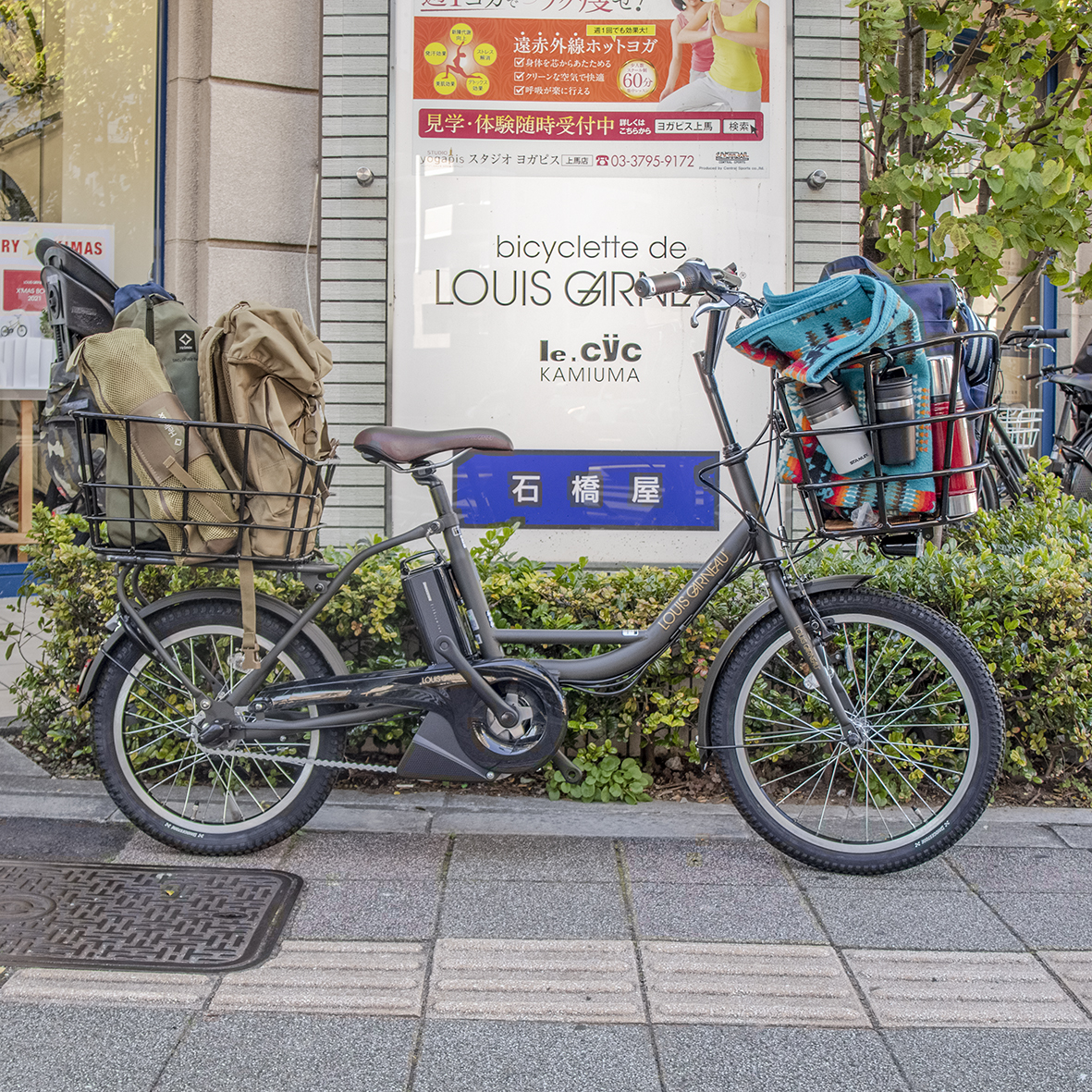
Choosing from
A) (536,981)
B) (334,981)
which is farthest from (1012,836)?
(334,981)

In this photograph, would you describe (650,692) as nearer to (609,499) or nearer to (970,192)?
(609,499)

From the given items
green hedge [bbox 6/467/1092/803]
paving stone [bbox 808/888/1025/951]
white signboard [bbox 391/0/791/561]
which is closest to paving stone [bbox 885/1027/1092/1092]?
paving stone [bbox 808/888/1025/951]

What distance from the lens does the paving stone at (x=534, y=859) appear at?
10.4 feet

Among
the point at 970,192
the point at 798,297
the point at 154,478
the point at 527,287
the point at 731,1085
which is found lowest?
the point at 731,1085

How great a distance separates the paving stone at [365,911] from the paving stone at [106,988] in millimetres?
340

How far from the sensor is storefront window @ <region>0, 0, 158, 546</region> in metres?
5.91

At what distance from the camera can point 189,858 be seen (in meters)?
3.29

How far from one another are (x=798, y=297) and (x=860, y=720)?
1268mm

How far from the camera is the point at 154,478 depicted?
308cm

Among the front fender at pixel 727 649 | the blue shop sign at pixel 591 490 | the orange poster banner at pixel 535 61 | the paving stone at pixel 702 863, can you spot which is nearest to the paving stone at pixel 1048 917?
the paving stone at pixel 702 863

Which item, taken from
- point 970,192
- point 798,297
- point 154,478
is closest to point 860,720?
point 798,297

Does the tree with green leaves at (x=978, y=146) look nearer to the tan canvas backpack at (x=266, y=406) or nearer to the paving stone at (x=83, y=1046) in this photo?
the tan canvas backpack at (x=266, y=406)

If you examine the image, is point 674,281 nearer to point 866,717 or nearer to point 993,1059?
point 866,717

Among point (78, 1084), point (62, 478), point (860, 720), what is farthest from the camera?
point (62, 478)
